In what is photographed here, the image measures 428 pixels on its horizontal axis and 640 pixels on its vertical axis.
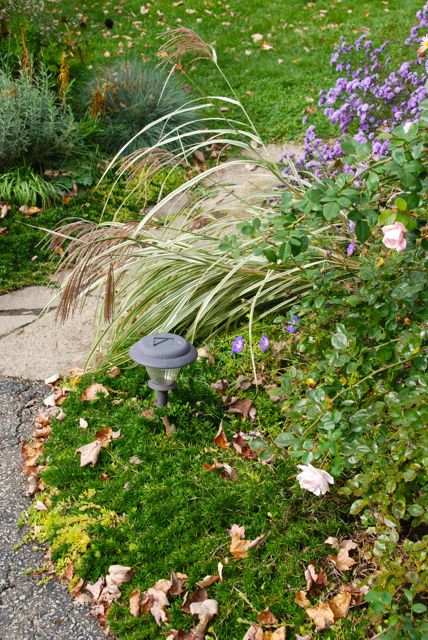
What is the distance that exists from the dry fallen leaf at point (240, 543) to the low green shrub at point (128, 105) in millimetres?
3959

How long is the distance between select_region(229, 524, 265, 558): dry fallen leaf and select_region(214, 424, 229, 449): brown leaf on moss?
0.51 m

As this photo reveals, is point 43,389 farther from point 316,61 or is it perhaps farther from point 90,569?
point 316,61

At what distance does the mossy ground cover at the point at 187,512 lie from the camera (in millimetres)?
2627

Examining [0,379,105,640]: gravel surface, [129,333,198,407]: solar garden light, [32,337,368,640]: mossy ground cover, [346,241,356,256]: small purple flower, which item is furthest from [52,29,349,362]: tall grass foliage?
[0,379,105,640]: gravel surface

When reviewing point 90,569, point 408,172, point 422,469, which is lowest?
point 90,569

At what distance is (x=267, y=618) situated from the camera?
8.34ft

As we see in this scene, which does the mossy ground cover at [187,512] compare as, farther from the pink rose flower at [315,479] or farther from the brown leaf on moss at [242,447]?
the pink rose flower at [315,479]

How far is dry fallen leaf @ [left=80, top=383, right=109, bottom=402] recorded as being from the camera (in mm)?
Result: 3701

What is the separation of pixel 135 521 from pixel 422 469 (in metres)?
1.16

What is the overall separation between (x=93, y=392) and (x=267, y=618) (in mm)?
1580

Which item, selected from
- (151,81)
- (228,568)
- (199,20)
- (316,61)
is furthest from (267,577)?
(199,20)

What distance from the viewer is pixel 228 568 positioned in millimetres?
2727

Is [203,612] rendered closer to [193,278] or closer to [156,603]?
[156,603]

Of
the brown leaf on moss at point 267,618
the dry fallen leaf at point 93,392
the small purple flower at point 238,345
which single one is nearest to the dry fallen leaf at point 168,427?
the dry fallen leaf at point 93,392
